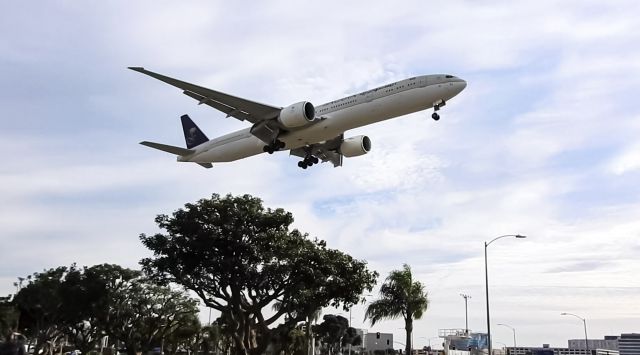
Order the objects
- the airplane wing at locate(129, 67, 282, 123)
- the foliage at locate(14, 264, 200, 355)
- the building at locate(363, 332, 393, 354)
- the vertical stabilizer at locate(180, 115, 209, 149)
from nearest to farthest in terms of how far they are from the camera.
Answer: the airplane wing at locate(129, 67, 282, 123) → the vertical stabilizer at locate(180, 115, 209, 149) → the foliage at locate(14, 264, 200, 355) → the building at locate(363, 332, 393, 354)

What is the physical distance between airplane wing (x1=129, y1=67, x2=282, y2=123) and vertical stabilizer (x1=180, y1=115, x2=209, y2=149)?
372 inches

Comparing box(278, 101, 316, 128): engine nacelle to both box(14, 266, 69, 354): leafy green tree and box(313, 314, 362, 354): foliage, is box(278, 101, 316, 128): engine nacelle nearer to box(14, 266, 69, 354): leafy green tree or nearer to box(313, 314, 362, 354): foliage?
box(14, 266, 69, 354): leafy green tree

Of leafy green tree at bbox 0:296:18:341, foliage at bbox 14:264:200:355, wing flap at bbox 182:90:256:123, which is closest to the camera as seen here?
wing flap at bbox 182:90:256:123

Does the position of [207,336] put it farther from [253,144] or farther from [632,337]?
[632,337]

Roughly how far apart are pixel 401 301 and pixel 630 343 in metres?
164

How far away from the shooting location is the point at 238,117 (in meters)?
32.9

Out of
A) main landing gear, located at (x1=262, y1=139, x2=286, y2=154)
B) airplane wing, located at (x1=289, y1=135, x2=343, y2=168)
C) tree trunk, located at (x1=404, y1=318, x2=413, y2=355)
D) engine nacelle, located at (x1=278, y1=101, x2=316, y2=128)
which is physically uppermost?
airplane wing, located at (x1=289, y1=135, x2=343, y2=168)

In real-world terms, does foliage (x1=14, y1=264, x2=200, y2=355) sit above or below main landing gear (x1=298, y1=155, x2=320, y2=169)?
below

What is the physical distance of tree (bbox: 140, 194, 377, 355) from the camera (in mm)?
43344

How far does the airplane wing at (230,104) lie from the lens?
29.7m

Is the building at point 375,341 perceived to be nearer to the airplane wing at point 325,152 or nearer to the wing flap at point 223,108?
the airplane wing at point 325,152

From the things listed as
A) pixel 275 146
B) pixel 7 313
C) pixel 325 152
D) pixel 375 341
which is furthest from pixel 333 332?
pixel 275 146

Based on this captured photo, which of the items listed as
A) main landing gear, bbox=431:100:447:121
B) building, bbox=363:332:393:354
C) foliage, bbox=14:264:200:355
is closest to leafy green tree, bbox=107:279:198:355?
foliage, bbox=14:264:200:355

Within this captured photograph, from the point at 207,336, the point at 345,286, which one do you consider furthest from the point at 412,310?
the point at 207,336
